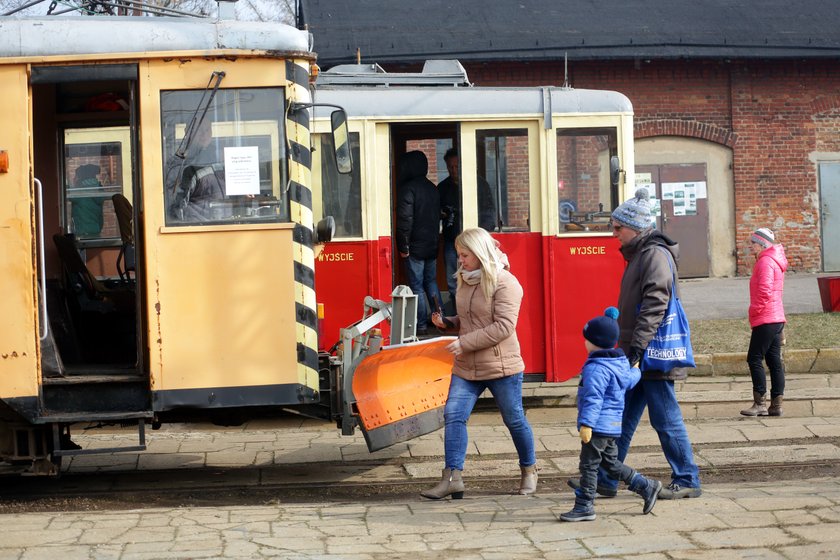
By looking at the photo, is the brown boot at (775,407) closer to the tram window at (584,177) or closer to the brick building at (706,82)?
the tram window at (584,177)

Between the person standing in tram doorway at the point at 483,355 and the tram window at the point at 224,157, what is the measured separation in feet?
4.26

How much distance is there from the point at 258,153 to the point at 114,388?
1.79m

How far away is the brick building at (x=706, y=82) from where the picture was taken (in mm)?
23328

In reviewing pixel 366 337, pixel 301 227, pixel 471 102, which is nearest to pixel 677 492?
pixel 366 337

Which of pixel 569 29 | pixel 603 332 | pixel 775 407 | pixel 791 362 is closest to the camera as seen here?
pixel 603 332

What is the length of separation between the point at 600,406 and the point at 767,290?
4.33m

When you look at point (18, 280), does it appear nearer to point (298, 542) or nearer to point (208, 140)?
point (208, 140)

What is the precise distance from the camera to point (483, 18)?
24.4 metres

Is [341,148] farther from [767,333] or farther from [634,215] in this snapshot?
[767,333]

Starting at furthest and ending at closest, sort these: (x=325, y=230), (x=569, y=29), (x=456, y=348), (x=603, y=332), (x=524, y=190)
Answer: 1. (x=569, y=29)
2. (x=524, y=190)
3. (x=325, y=230)
4. (x=456, y=348)
5. (x=603, y=332)

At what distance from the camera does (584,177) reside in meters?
10.9

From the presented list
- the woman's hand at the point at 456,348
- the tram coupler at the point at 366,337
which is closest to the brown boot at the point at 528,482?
the woman's hand at the point at 456,348

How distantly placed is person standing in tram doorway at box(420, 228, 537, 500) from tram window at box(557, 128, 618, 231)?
337cm

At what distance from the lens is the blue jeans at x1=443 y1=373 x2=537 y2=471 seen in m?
7.59
